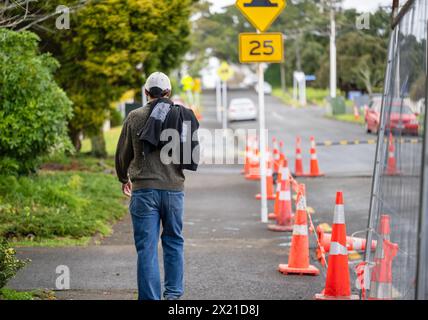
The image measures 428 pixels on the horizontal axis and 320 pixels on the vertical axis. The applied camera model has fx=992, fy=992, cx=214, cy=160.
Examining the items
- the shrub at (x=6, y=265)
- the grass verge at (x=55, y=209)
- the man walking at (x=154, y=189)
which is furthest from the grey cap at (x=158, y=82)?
the grass verge at (x=55, y=209)

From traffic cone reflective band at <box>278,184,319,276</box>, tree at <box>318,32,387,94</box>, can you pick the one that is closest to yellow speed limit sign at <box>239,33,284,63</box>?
traffic cone reflective band at <box>278,184,319,276</box>

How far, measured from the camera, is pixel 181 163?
7.71 meters

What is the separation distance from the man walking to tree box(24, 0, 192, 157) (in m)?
11.9

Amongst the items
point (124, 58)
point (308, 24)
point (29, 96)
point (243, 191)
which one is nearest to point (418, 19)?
point (29, 96)

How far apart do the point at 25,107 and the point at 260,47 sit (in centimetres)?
347

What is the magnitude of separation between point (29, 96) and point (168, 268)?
23.2 feet

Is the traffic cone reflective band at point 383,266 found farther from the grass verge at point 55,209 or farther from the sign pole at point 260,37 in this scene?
the sign pole at point 260,37

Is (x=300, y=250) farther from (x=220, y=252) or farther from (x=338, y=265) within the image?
(x=220, y=252)

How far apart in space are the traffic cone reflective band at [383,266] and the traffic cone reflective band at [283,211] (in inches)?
234

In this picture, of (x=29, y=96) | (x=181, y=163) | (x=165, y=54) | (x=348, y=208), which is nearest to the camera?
(x=181, y=163)

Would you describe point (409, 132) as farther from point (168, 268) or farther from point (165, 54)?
point (165, 54)

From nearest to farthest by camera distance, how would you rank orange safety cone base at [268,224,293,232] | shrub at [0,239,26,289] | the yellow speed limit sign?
1. shrub at [0,239,26,289]
2. orange safety cone base at [268,224,293,232]
3. the yellow speed limit sign

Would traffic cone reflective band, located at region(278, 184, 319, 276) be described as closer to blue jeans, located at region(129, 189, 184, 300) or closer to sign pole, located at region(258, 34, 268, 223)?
blue jeans, located at region(129, 189, 184, 300)

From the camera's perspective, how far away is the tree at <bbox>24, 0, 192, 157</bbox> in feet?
65.4
